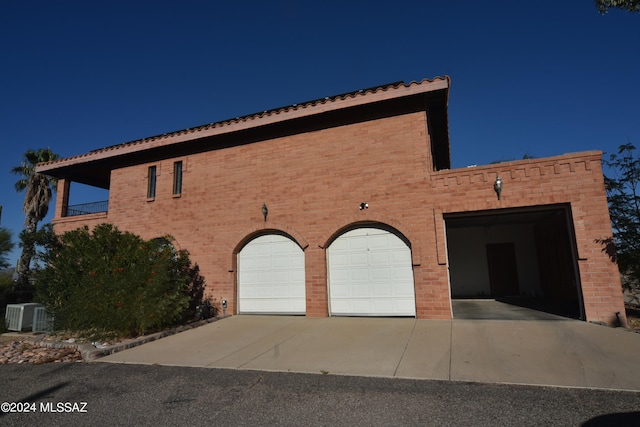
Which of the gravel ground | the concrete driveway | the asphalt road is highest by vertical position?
the concrete driveway

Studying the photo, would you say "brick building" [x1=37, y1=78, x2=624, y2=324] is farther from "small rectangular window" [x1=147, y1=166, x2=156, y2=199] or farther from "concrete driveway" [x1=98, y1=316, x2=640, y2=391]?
"concrete driveway" [x1=98, y1=316, x2=640, y2=391]

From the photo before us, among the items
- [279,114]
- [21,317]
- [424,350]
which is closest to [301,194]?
[279,114]

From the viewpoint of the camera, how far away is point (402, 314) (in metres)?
9.59

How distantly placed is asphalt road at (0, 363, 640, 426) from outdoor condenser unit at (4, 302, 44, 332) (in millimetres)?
6218

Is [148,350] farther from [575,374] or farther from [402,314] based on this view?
[575,374]

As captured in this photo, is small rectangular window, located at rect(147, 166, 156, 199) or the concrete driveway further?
small rectangular window, located at rect(147, 166, 156, 199)

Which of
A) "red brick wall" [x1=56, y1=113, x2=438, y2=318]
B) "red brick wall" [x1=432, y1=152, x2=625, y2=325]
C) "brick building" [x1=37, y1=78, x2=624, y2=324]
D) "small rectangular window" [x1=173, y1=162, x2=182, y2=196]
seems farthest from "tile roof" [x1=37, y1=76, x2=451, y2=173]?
"red brick wall" [x1=432, y1=152, x2=625, y2=325]

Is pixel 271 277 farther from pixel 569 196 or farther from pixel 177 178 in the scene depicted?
pixel 569 196

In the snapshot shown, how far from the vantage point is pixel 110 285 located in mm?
8602

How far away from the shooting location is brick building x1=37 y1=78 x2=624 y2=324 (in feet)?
28.9

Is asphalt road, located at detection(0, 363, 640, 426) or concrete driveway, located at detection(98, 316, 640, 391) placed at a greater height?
concrete driveway, located at detection(98, 316, 640, 391)

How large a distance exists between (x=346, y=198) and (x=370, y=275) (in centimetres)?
237

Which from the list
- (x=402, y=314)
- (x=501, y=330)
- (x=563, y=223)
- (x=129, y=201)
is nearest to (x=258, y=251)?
(x=402, y=314)

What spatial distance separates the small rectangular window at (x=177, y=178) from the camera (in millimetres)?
13141
